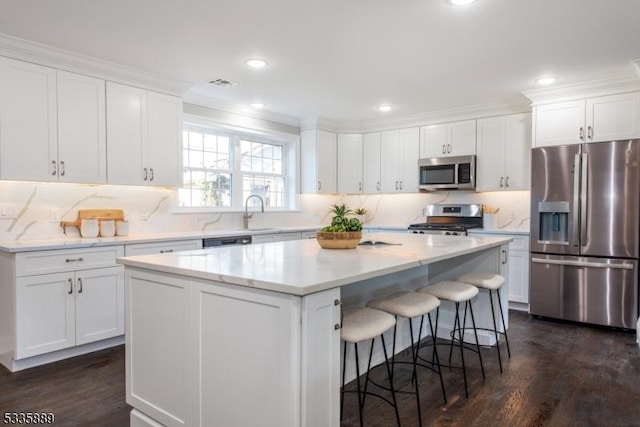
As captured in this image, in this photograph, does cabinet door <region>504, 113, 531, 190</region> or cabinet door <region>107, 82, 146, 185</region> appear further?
cabinet door <region>504, 113, 531, 190</region>

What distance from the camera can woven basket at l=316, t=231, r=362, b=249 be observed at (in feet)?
8.80

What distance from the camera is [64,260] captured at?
3.09 m

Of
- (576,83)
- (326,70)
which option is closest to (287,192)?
(326,70)

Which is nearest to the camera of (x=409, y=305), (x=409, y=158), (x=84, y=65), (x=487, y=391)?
(x=409, y=305)

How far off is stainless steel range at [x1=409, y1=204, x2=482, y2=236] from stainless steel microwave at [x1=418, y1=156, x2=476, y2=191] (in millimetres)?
329

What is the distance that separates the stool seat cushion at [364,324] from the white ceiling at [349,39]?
1782 millimetres

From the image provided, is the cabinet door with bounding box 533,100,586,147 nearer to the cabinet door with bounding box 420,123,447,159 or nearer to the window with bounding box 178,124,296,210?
the cabinet door with bounding box 420,123,447,159

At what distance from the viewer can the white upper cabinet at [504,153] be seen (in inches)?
188

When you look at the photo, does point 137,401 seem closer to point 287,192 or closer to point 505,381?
point 505,381

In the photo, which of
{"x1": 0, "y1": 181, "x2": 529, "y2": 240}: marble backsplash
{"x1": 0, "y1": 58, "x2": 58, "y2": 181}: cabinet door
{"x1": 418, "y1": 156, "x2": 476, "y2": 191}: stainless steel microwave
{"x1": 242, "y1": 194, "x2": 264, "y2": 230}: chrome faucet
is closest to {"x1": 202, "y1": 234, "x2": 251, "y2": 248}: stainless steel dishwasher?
{"x1": 0, "y1": 181, "x2": 529, "y2": 240}: marble backsplash

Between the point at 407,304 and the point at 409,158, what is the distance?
3614 millimetres

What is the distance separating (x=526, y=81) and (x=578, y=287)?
2.03 meters

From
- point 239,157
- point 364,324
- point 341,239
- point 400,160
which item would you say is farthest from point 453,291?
point 239,157

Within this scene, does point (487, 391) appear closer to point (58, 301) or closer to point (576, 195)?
point (576, 195)
